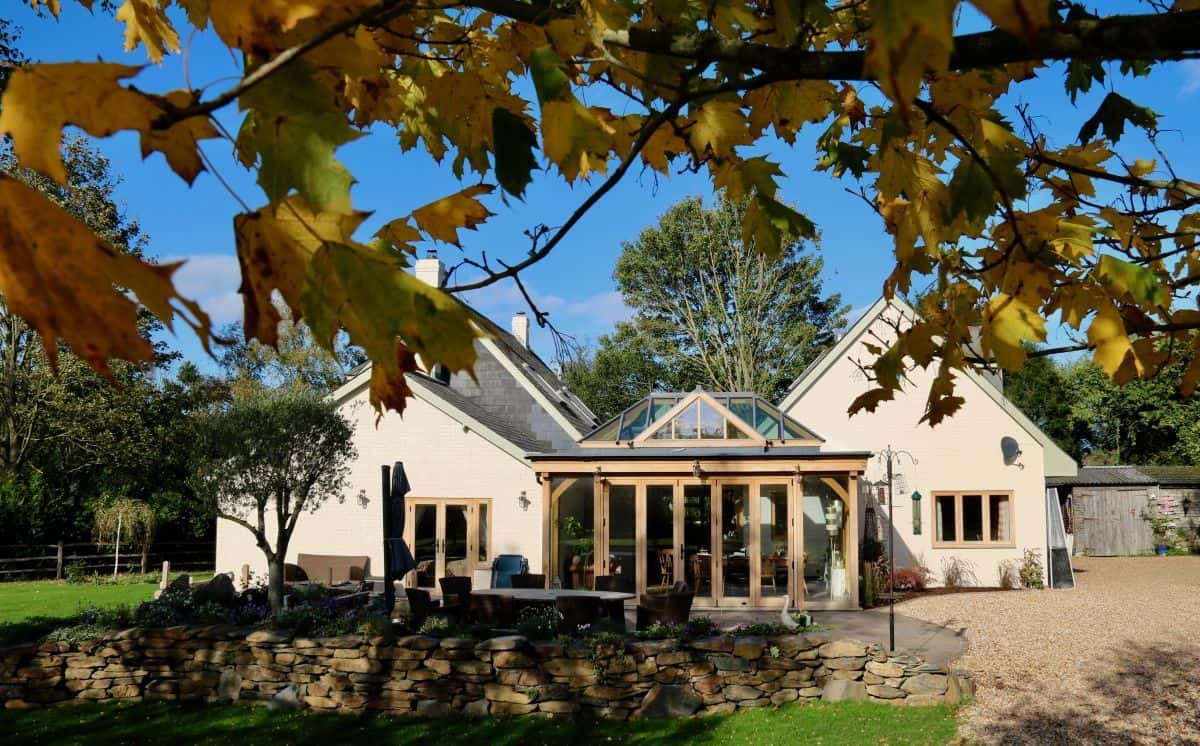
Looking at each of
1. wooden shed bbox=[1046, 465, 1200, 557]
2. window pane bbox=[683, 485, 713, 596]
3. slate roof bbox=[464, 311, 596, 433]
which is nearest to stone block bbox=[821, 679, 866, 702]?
window pane bbox=[683, 485, 713, 596]

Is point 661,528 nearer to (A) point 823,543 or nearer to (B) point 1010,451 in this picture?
(A) point 823,543

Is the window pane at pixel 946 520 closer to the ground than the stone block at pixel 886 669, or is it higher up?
higher up

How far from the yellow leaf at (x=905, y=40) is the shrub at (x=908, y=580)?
1861 cm

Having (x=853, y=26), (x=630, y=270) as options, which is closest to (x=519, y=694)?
(x=853, y=26)

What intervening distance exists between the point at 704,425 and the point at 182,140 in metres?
16.3

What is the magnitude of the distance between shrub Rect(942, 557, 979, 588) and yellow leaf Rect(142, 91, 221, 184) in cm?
1987

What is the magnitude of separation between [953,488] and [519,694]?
44.0ft

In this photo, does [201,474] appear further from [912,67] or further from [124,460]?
[124,460]

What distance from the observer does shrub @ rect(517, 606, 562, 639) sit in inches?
400

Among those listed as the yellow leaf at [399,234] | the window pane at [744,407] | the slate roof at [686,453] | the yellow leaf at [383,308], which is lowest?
the yellow leaf at [383,308]

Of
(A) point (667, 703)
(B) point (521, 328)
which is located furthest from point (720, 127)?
(B) point (521, 328)

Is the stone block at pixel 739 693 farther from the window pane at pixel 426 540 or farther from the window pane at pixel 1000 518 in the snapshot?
Result: the window pane at pixel 1000 518

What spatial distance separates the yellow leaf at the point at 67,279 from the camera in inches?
39.4

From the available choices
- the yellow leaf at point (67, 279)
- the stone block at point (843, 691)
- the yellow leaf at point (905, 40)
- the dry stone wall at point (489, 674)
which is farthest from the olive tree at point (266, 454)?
the yellow leaf at point (905, 40)
